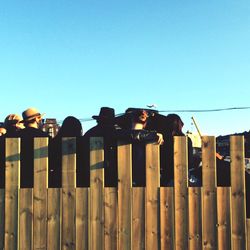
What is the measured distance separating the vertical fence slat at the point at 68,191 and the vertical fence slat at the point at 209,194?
4.02ft

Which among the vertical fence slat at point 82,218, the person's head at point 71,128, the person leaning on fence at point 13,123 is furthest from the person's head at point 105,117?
the person leaning on fence at point 13,123

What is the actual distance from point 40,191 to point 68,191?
0.89 feet

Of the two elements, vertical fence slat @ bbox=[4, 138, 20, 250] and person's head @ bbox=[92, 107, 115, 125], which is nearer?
vertical fence slat @ bbox=[4, 138, 20, 250]

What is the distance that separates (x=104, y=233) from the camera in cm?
371

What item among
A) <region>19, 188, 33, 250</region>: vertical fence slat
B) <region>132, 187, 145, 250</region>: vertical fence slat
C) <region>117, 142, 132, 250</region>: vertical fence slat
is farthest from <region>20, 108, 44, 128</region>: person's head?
<region>132, 187, 145, 250</region>: vertical fence slat

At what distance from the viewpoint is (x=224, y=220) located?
146 inches

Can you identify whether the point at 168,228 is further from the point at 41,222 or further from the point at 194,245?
the point at 41,222

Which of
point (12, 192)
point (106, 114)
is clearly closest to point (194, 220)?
point (106, 114)

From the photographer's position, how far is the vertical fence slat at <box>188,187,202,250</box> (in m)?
3.71

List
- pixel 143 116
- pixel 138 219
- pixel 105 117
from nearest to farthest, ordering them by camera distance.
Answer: pixel 138 219, pixel 143 116, pixel 105 117

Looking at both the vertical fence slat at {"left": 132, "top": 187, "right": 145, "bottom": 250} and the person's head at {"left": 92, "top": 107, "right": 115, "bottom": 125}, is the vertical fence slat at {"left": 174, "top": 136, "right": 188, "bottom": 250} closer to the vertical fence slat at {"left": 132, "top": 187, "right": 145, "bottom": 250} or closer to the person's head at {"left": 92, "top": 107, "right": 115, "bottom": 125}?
the vertical fence slat at {"left": 132, "top": 187, "right": 145, "bottom": 250}

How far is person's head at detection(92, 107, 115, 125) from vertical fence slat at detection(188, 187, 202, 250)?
1.13 meters

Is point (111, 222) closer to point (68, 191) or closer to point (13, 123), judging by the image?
point (68, 191)

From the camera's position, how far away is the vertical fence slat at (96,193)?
3.72 metres
